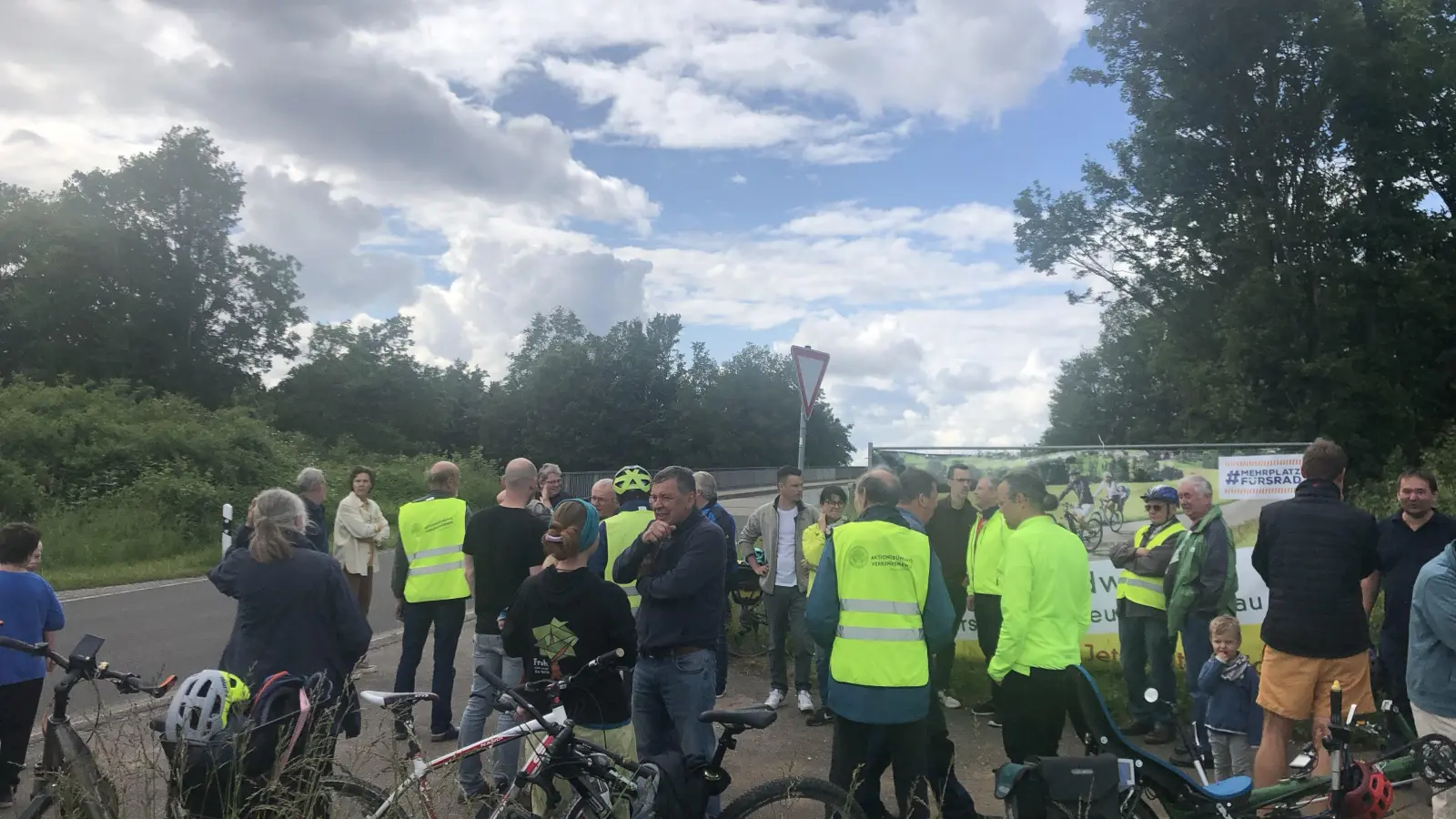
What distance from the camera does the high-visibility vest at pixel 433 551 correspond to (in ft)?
21.7

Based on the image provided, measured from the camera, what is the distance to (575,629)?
13.4 ft

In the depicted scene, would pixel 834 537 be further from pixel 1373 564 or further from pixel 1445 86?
pixel 1445 86

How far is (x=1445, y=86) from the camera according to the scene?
20.2 m

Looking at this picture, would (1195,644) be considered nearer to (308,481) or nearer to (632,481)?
(632,481)

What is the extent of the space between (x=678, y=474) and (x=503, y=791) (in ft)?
5.09

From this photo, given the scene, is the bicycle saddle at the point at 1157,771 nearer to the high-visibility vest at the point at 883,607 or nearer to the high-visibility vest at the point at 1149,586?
the high-visibility vest at the point at 883,607

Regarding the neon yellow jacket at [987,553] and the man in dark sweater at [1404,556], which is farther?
the neon yellow jacket at [987,553]

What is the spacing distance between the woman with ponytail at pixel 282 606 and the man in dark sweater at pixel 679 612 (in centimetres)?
125

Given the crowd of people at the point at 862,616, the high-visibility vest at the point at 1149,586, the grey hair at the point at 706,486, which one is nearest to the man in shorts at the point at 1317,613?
the crowd of people at the point at 862,616

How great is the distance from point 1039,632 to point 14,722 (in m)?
5.12

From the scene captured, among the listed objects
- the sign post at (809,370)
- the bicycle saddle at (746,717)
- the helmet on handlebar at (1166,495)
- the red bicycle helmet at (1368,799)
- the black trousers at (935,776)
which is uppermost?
the sign post at (809,370)

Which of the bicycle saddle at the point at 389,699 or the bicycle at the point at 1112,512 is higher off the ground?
the bicycle at the point at 1112,512

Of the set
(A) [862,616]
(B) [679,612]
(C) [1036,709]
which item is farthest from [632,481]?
(C) [1036,709]

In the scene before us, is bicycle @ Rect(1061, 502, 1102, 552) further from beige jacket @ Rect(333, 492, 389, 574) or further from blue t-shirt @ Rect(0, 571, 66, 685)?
blue t-shirt @ Rect(0, 571, 66, 685)
